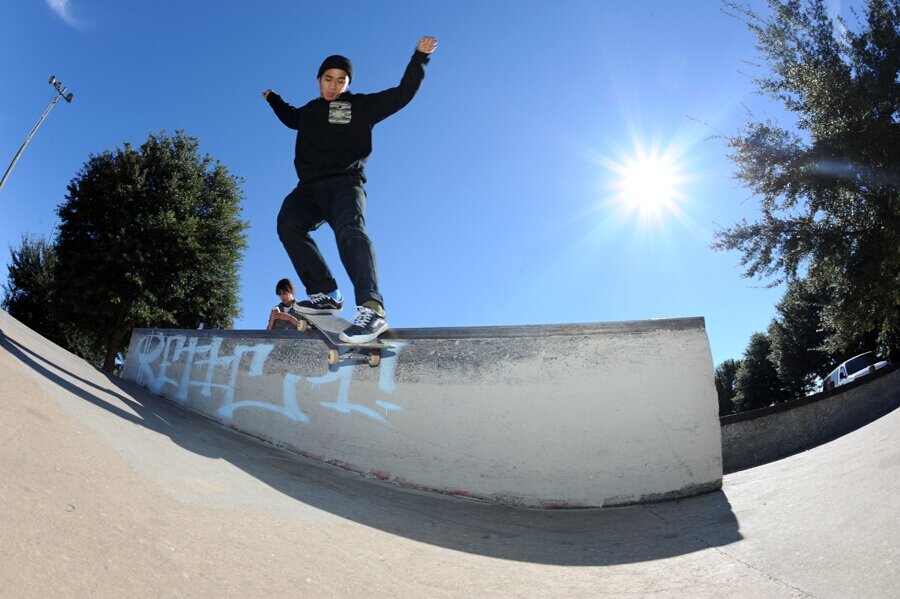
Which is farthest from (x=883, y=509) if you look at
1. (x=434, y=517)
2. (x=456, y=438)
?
(x=456, y=438)

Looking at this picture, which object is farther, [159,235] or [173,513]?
[159,235]

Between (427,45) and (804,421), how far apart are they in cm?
1068

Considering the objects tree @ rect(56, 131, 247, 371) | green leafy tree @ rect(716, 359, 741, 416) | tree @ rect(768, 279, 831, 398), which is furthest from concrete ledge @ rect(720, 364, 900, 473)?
green leafy tree @ rect(716, 359, 741, 416)

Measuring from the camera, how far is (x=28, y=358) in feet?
12.1

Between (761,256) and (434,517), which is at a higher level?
(761,256)

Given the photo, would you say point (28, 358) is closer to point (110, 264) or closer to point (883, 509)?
point (883, 509)

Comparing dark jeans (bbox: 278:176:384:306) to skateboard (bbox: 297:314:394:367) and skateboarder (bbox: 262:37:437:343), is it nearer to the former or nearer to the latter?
skateboarder (bbox: 262:37:437:343)

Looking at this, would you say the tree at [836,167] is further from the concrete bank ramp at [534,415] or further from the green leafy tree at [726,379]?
the green leafy tree at [726,379]

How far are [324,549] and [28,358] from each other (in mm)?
3347

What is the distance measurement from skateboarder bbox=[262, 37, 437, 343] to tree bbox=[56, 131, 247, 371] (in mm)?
18114

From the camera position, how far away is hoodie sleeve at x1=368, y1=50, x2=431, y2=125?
403 centimetres

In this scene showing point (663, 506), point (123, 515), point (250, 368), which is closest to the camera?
point (123, 515)

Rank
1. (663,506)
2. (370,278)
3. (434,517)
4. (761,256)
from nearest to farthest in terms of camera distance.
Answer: (434,517) → (663,506) → (370,278) → (761,256)

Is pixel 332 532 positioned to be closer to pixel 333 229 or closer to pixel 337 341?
pixel 337 341
